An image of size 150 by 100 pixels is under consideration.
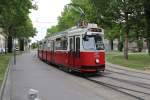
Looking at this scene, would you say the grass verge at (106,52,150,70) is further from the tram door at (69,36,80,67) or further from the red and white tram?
the red and white tram

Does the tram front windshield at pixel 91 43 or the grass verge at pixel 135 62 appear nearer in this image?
the tram front windshield at pixel 91 43

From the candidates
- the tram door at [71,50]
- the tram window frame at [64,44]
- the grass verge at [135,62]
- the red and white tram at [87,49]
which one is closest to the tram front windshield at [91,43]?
the red and white tram at [87,49]

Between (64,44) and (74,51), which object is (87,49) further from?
(64,44)

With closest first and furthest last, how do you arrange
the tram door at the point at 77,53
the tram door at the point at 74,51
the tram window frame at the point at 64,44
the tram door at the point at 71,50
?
1. the tram door at the point at 77,53
2. the tram door at the point at 74,51
3. the tram door at the point at 71,50
4. the tram window frame at the point at 64,44

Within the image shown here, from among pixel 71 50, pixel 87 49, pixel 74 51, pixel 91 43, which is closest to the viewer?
pixel 87 49

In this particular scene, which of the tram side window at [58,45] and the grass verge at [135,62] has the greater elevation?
the tram side window at [58,45]

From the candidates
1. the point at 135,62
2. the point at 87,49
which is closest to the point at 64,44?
the point at 87,49

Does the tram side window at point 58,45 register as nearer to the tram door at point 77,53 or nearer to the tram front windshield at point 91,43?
the tram door at point 77,53

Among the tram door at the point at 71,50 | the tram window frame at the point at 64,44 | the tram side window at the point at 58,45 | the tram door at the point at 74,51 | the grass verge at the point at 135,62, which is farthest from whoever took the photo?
the grass verge at the point at 135,62

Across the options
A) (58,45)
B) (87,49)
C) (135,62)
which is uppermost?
(58,45)

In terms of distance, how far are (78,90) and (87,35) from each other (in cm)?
707

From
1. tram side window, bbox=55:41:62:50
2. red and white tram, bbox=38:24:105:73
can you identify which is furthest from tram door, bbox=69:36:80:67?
tram side window, bbox=55:41:62:50

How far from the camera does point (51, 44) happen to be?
35406 mm

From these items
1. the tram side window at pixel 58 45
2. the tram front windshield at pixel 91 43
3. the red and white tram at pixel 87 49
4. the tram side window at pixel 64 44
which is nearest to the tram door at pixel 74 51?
the red and white tram at pixel 87 49
